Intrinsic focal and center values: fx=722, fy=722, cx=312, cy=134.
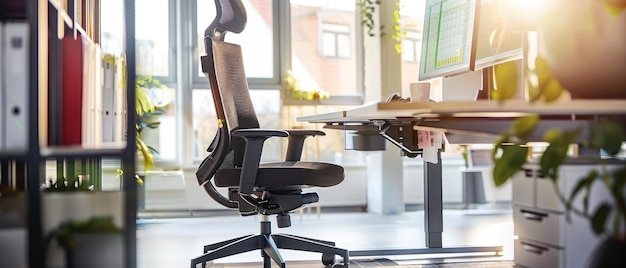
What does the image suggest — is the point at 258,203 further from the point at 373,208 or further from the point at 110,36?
the point at 373,208

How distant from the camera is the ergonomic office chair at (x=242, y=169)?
3010mm

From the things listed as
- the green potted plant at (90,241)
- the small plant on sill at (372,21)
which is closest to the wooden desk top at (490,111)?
the green potted plant at (90,241)

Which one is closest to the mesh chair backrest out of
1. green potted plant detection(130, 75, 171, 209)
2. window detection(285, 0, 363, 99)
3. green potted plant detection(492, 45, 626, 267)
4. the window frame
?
green potted plant detection(492, 45, 626, 267)

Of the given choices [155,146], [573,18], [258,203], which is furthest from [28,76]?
[155,146]

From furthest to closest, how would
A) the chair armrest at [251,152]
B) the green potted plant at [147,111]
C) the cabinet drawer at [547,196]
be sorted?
the green potted plant at [147,111], the chair armrest at [251,152], the cabinet drawer at [547,196]

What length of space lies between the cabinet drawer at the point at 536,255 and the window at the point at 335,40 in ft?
15.0

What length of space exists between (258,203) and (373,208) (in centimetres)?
318

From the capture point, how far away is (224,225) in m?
5.37

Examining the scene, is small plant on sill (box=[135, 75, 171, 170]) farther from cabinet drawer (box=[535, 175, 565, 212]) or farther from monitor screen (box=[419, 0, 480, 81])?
cabinet drawer (box=[535, 175, 565, 212])

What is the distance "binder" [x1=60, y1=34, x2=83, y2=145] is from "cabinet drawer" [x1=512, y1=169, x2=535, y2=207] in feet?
3.95

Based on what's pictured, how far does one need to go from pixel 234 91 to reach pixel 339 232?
189cm

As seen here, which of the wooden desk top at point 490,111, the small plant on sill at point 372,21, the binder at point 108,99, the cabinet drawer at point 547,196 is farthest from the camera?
the small plant on sill at point 372,21

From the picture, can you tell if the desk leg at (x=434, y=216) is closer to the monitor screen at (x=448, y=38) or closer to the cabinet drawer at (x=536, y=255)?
the monitor screen at (x=448, y=38)

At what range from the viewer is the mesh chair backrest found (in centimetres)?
311
